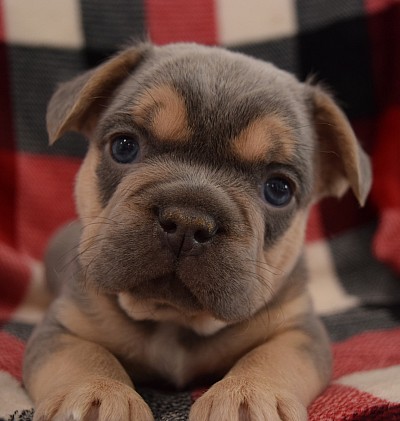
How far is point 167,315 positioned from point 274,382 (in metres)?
0.58

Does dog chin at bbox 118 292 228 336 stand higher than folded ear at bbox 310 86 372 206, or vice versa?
folded ear at bbox 310 86 372 206

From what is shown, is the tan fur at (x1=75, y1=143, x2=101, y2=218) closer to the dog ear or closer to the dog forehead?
the dog ear

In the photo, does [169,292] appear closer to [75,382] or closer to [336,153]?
[75,382]

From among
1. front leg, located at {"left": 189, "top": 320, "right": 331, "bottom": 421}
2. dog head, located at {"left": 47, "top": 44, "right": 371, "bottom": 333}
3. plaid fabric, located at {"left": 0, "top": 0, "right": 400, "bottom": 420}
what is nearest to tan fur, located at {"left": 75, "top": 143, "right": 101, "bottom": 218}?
dog head, located at {"left": 47, "top": 44, "right": 371, "bottom": 333}

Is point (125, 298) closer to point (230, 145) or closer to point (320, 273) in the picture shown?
point (230, 145)

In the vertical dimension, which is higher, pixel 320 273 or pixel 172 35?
pixel 172 35

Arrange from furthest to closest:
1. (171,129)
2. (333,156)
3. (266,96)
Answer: (333,156)
(266,96)
(171,129)

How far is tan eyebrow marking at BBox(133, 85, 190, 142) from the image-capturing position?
307cm

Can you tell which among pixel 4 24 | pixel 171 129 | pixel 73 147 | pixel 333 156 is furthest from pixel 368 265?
pixel 4 24

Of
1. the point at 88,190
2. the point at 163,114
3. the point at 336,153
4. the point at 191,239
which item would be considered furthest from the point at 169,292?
the point at 336,153

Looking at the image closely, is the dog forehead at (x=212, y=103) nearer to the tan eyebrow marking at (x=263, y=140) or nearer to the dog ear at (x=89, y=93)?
the tan eyebrow marking at (x=263, y=140)

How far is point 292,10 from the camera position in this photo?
560 centimetres

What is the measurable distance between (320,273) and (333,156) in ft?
5.89

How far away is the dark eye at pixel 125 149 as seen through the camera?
3.29m
